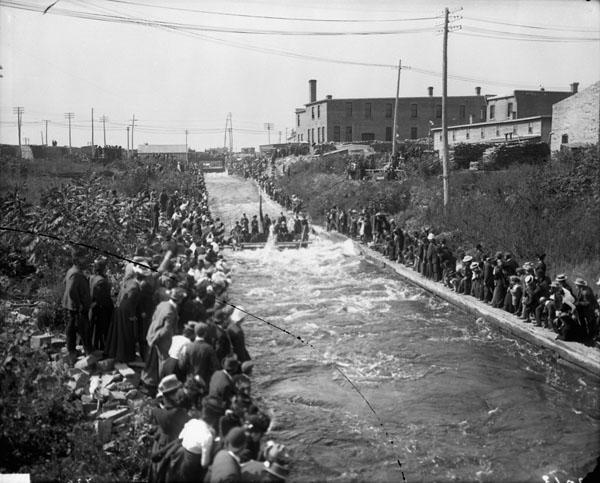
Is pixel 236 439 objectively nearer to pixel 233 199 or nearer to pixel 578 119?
pixel 578 119

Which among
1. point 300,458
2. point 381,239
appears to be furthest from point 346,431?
point 381,239

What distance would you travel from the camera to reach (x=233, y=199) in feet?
106

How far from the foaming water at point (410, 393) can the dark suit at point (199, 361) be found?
153cm

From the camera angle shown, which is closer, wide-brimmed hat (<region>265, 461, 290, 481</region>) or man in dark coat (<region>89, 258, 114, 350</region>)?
wide-brimmed hat (<region>265, 461, 290, 481</region>)

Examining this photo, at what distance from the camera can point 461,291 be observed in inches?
563

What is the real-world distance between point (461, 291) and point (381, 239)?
6.53 meters

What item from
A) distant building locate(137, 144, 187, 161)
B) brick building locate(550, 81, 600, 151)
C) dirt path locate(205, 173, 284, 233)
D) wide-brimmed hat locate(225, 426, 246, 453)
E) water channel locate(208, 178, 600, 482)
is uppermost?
brick building locate(550, 81, 600, 151)

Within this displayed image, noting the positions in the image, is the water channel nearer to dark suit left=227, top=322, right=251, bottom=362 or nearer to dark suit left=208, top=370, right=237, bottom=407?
dark suit left=227, top=322, right=251, bottom=362

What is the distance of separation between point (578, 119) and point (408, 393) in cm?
1441

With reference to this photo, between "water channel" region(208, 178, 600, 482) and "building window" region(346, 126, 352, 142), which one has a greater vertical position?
"building window" region(346, 126, 352, 142)

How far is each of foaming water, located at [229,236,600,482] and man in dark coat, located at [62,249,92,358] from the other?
248cm

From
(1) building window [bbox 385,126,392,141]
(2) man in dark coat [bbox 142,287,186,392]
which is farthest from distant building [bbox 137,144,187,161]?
(1) building window [bbox 385,126,392,141]

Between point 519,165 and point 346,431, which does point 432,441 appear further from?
point 519,165

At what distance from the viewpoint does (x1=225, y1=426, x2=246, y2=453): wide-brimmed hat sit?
5055 millimetres
